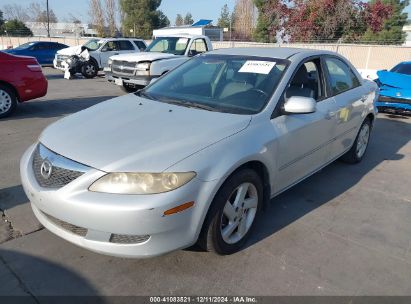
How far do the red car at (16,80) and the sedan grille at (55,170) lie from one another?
5251 mm

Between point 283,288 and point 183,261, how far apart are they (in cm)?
80

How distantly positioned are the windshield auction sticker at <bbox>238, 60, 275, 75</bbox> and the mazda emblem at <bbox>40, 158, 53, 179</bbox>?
2058 millimetres

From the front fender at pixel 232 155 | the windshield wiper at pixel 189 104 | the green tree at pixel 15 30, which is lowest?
the front fender at pixel 232 155

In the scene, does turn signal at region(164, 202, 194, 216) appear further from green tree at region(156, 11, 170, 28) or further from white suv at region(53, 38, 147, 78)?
green tree at region(156, 11, 170, 28)

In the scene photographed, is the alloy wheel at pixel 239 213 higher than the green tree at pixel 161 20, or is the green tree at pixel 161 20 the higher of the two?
the green tree at pixel 161 20

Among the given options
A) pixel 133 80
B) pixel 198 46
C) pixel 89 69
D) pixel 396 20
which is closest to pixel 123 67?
pixel 133 80

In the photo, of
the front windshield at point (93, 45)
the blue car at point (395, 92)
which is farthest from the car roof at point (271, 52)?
the front windshield at point (93, 45)

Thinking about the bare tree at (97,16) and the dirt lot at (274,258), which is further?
the bare tree at (97,16)

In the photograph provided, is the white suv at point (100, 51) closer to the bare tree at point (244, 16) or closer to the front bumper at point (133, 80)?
the front bumper at point (133, 80)

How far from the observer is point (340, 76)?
4.59m

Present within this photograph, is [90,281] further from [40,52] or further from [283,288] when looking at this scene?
[40,52]

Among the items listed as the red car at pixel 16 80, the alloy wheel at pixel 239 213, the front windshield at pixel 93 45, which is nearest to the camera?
the alloy wheel at pixel 239 213

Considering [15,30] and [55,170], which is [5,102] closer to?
[55,170]

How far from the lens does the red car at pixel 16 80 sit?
7137 millimetres
